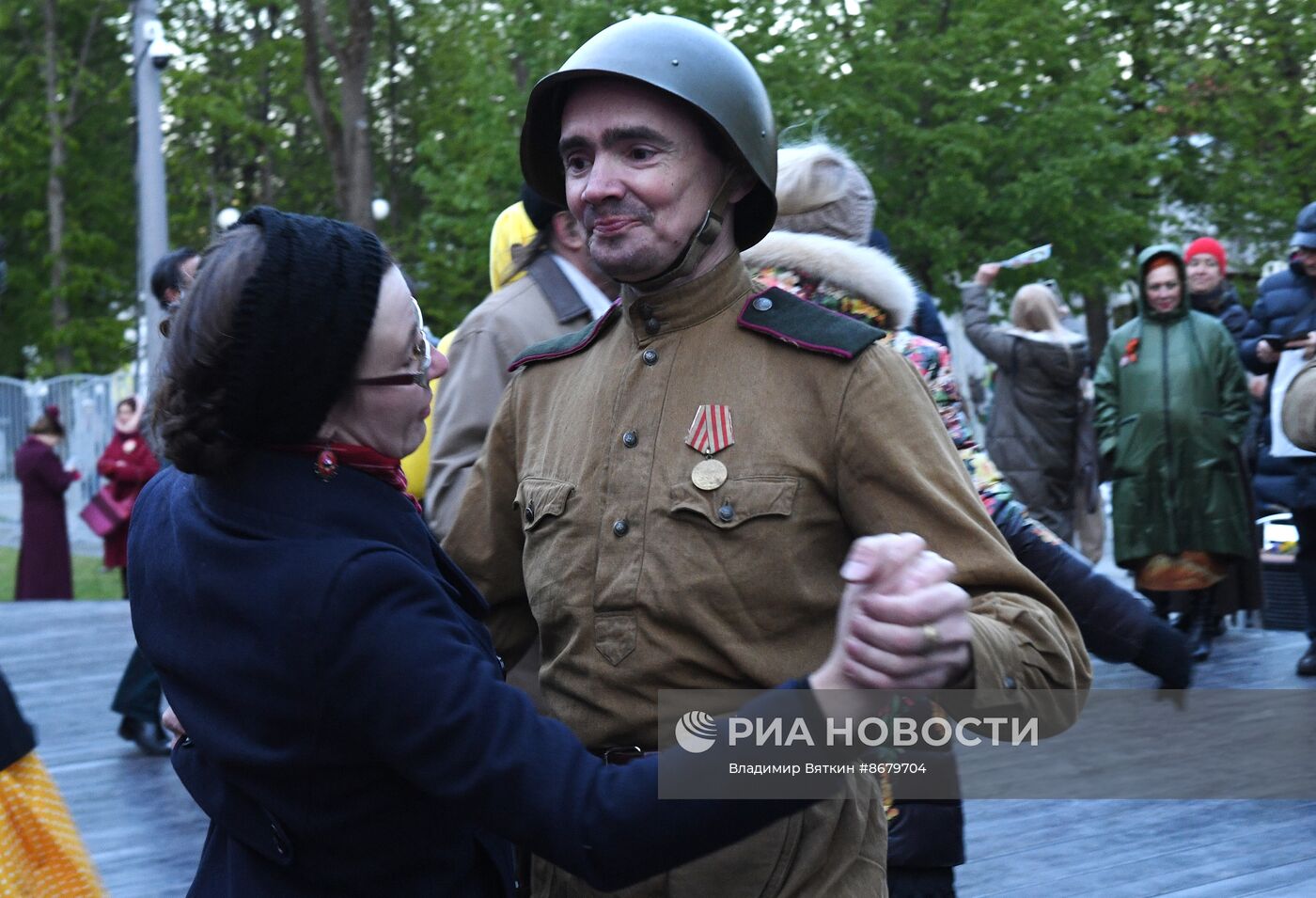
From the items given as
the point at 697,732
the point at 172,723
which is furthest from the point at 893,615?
the point at 172,723

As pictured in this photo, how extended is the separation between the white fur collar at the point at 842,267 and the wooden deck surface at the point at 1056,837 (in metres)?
2.41

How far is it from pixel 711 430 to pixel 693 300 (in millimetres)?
230

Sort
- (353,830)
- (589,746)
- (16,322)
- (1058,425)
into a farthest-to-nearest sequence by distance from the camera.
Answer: (16,322)
(1058,425)
(589,746)
(353,830)

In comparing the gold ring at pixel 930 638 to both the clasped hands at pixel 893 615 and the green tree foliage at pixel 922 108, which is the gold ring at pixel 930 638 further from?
the green tree foliage at pixel 922 108

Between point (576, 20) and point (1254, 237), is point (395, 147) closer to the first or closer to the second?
point (576, 20)

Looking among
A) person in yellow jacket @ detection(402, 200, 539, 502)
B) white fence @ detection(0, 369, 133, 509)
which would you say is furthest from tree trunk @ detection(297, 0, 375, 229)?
person in yellow jacket @ detection(402, 200, 539, 502)

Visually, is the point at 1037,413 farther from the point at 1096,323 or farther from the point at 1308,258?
the point at 1096,323

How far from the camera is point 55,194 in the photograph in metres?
30.5

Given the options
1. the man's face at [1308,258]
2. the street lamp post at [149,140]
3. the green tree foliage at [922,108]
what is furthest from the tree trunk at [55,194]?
the man's face at [1308,258]

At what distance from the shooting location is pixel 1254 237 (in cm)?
2405

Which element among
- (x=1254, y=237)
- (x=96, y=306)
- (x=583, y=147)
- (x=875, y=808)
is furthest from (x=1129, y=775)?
(x=96, y=306)

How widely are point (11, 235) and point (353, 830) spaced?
34.5 m

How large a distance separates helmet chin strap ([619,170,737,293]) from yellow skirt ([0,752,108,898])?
126cm

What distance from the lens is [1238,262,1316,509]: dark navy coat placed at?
7.60 metres
